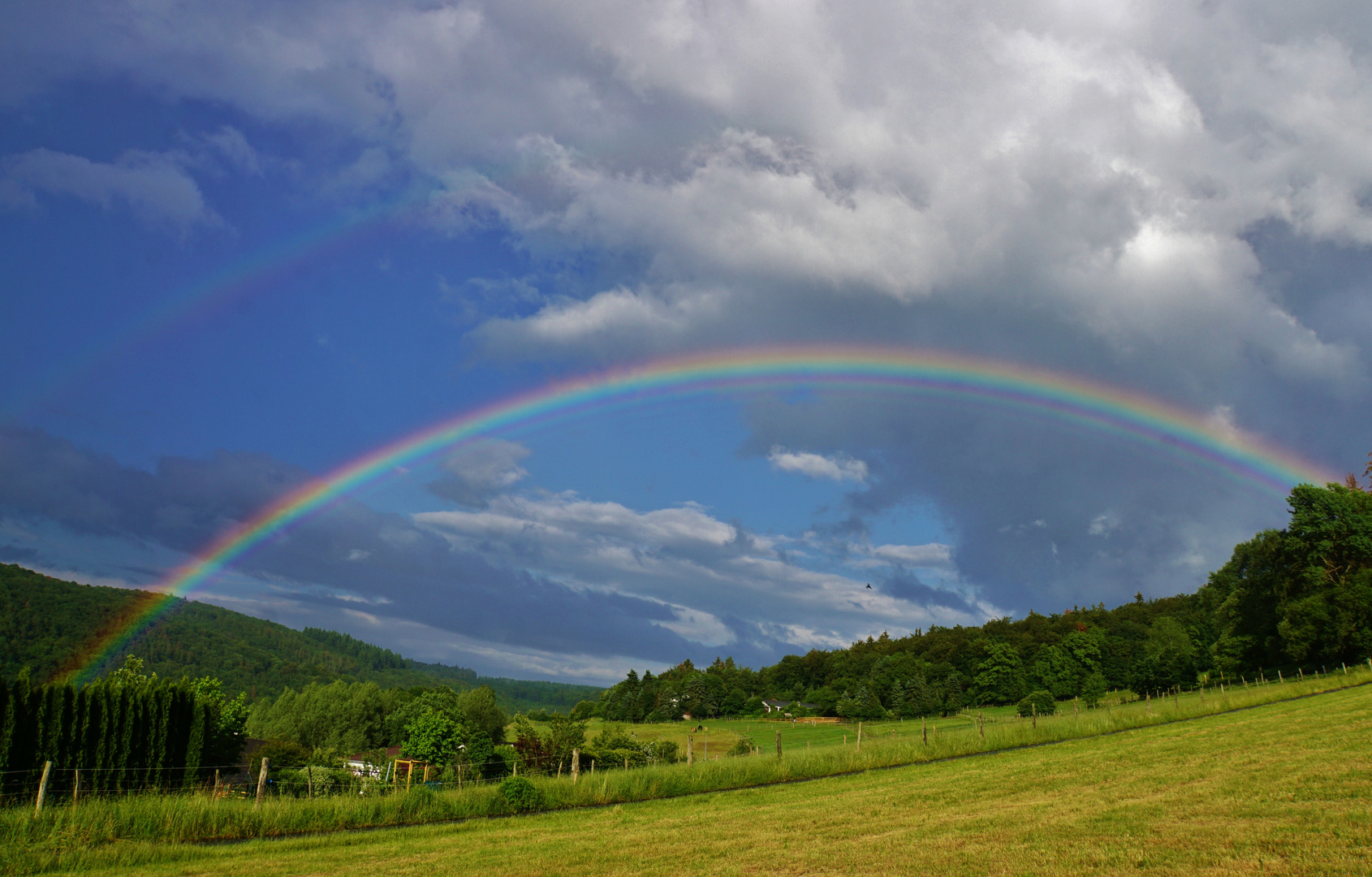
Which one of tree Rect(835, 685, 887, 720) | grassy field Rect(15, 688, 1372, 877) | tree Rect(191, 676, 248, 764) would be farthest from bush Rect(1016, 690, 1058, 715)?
tree Rect(191, 676, 248, 764)

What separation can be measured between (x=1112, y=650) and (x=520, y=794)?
130 metres

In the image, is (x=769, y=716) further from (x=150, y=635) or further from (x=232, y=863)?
(x=232, y=863)

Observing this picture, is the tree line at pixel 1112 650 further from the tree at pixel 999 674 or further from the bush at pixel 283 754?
the bush at pixel 283 754

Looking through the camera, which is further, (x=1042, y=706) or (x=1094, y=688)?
(x=1094, y=688)

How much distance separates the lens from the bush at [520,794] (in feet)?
62.6

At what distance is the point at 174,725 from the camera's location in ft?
110

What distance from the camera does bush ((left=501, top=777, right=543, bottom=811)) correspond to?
19078 mm

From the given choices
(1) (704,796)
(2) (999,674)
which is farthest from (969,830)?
(2) (999,674)

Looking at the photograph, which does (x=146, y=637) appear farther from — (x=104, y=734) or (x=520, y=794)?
(x=520, y=794)

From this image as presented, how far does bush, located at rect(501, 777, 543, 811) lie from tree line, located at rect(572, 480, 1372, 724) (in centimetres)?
6302

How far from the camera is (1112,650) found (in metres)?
124

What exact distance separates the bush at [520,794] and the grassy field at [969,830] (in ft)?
3.32

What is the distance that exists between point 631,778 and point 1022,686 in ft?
370

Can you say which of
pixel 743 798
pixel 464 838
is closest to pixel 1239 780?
pixel 743 798
